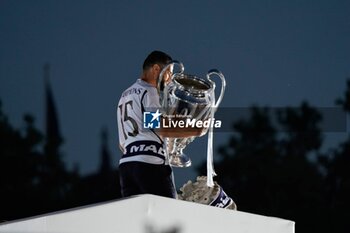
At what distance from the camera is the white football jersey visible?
111 inches

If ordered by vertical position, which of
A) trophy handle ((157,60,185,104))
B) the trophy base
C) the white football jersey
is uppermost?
trophy handle ((157,60,185,104))

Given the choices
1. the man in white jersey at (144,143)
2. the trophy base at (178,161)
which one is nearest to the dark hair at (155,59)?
the man in white jersey at (144,143)

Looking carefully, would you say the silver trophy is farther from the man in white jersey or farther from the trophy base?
the trophy base

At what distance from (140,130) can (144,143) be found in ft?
0.14

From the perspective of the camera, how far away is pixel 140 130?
282 centimetres

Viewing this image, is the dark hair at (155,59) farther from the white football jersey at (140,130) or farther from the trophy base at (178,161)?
the trophy base at (178,161)

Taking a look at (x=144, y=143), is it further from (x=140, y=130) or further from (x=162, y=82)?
(x=162, y=82)

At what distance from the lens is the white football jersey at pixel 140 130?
2.81 metres

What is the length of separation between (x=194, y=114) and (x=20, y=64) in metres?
0.96

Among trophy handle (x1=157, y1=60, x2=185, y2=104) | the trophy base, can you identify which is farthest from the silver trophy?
the trophy base

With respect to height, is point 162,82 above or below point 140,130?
above

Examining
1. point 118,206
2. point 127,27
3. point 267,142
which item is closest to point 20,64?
point 127,27

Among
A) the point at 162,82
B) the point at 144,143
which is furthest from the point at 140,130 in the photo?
the point at 162,82

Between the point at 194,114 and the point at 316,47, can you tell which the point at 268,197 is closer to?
the point at 316,47
